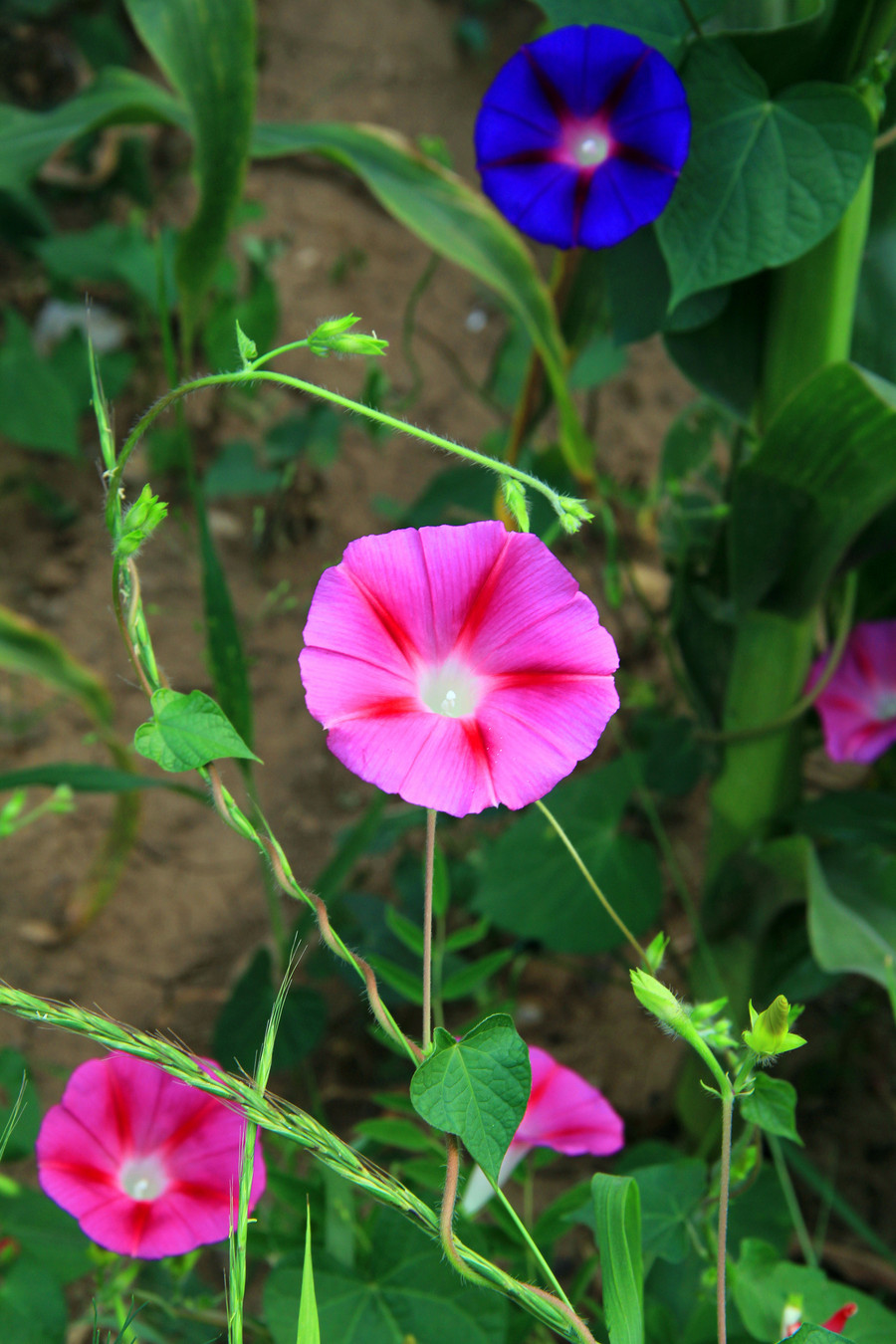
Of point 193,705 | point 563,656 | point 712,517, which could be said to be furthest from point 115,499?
point 712,517

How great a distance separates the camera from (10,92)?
1.91m

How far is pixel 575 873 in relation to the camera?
1.11 m

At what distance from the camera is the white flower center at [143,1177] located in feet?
2.22

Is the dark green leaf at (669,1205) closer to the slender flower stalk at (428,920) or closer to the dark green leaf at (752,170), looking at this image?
the slender flower stalk at (428,920)

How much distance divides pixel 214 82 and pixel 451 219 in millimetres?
285

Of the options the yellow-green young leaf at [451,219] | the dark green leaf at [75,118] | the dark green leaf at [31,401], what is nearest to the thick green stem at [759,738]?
the yellow-green young leaf at [451,219]

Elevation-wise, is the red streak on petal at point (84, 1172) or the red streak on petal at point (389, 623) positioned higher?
the red streak on petal at point (389, 623)

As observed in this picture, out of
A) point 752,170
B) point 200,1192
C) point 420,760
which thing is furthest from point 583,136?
point 200,1192

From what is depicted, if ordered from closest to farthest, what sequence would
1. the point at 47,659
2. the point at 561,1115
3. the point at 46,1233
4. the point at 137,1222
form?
the point at 137,1222
the point at 561,1115
the point at 46,1233
the point at 47,659

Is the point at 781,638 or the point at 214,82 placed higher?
the point at 214,82

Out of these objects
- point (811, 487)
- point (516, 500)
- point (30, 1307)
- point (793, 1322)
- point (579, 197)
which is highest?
point (579, 197)

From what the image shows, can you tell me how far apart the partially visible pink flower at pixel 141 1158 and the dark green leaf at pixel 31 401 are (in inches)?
40.1

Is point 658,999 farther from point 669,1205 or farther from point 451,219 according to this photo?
point 451,219

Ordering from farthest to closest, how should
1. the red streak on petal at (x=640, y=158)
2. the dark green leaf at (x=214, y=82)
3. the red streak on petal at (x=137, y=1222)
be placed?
the dark green leaf at (x=214, y=82)
the red streak on petal at (x=640, y=158)
the red streak on petal at (x=137, y=1222)
